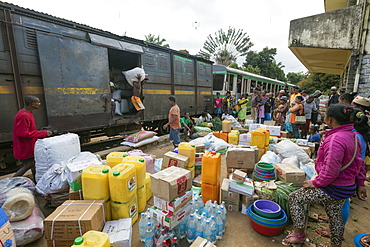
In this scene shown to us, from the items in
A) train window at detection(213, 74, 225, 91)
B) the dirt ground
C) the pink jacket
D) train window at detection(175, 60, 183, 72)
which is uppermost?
train window at detection(175, 60, 183, 72)

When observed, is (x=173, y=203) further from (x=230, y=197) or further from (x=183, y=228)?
(x=230, y=197)

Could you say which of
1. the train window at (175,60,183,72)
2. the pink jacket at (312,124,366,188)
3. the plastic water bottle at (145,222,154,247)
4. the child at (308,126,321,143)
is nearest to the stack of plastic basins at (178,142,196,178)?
the plastic water bottle at (145,222,154,247)

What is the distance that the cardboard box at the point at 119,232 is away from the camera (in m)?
1.85

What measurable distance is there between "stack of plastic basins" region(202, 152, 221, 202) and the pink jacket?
119 centimetres

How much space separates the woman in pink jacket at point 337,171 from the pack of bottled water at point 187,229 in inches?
37.6

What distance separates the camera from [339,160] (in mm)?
1710

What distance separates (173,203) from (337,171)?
5.35ft

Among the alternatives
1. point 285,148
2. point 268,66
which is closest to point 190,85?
point 285,148

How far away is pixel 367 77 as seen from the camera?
4.75 metres

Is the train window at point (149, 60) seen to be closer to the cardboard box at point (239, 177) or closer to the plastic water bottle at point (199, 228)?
the cardboard box at point (239, 177)

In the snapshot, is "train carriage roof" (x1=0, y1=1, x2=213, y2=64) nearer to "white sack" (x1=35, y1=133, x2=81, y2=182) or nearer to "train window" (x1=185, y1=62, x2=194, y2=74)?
"train window" (x1=185, y1=62, x2=194, y2=74)

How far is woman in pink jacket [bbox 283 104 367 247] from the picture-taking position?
172 centimetres

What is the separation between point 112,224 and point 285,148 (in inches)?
148

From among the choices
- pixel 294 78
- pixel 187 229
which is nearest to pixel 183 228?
pixel 187 229
